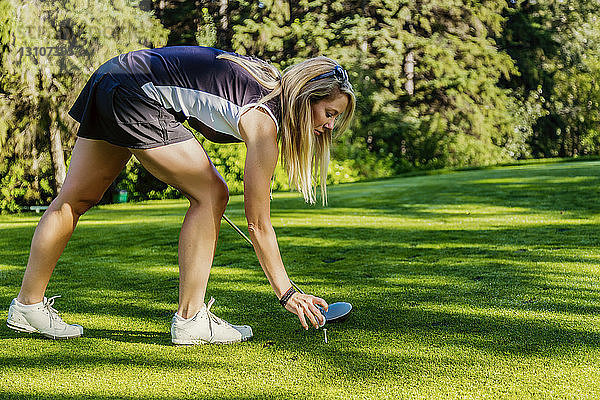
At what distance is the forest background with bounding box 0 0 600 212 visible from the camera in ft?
46.9

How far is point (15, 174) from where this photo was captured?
47.2 feet

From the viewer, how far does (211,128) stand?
99.9 inches

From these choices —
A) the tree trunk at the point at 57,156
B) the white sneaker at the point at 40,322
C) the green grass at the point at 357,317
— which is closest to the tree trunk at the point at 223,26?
the tree trunk at the point at 57,156

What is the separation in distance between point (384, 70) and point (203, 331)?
21204 mm

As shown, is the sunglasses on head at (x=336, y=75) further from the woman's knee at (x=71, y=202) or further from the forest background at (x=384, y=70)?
the forest background at (x=384, y=70)

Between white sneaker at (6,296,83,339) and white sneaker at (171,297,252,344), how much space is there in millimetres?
484

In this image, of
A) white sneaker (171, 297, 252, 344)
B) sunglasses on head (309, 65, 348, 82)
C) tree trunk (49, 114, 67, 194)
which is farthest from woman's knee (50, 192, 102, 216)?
tree trunk (49, 114, 67, 194)

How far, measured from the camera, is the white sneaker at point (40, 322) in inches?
110

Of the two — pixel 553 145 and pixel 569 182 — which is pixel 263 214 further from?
pixel 553 145

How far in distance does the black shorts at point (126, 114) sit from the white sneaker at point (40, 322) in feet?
2.61

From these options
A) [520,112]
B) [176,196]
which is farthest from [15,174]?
[520,112]

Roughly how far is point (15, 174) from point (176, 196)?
3.39 metres

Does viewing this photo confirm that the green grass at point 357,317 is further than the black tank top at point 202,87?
No

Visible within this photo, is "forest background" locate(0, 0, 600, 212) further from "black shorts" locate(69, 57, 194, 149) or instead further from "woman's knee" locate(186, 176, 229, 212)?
"woman's knee" locate(186, 176, 229, 212)
